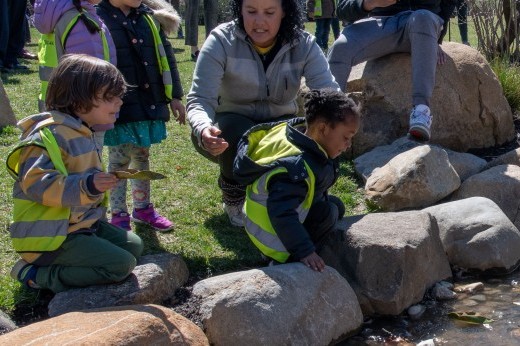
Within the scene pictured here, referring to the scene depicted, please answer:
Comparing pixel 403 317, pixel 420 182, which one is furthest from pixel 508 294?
pixel 420 182

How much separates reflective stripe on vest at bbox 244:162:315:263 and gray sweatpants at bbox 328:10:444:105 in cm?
177

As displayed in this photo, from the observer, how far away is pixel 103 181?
2912 millimetres

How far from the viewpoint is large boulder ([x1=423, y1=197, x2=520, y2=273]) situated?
150 inches

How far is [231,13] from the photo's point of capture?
422 cm

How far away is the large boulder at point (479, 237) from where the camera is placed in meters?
3.81

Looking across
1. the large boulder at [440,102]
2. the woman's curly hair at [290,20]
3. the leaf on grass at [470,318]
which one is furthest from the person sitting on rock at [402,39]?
the leaf on grass at [470,318]

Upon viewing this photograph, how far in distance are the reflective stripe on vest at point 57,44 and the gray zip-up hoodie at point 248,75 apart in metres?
0.56

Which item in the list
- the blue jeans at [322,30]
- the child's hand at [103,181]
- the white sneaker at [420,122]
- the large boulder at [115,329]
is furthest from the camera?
the blue jeans at [322,30]

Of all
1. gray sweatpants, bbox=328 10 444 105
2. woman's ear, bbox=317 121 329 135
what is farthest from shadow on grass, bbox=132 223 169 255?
gray sweatpants, bbox=328 10 444 105

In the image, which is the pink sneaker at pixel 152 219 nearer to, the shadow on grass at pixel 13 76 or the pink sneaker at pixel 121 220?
the pink sneaker at pixel 121 220

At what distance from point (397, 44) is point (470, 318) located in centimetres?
251

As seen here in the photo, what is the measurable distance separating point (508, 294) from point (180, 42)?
451 inches

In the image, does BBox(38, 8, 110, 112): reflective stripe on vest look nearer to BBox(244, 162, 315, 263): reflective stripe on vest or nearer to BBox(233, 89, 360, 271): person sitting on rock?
BBox(233, 89, 360, 271): person sitting on rock

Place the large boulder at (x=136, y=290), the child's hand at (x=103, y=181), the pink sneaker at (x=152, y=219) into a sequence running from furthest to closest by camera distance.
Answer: the pink sneaker at (x=152, y=219) → the large boulder at (x=136, y=290) → the child's hand at (x=103, y=181)
